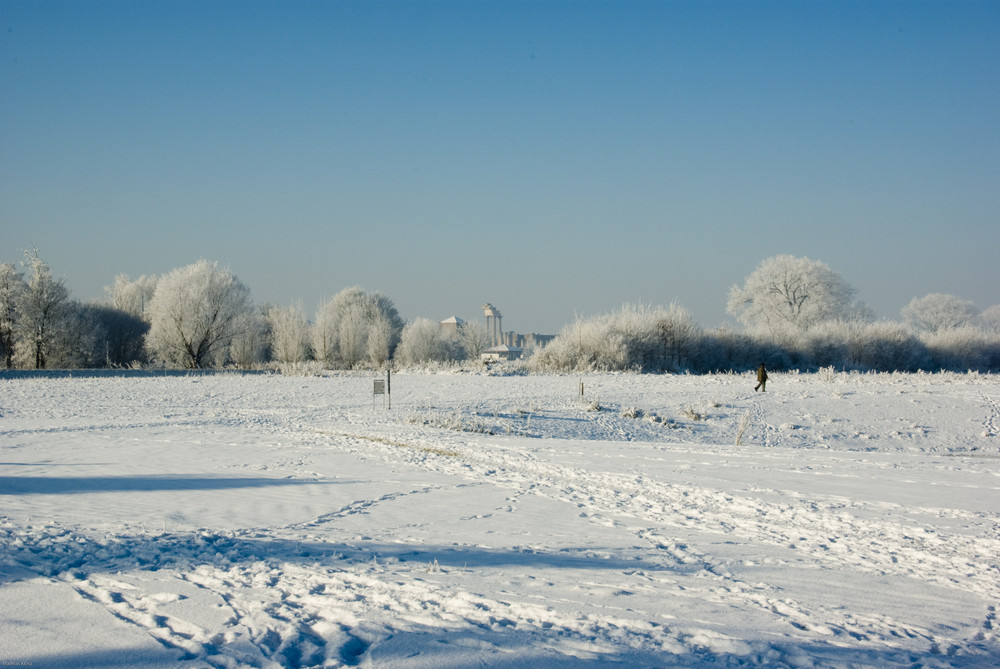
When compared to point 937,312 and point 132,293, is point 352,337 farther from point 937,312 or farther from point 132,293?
point 937,312

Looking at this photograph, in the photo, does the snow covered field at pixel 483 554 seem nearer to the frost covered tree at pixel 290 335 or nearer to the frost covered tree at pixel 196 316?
the frost covered tree at pixel 196 316

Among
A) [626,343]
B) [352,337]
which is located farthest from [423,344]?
[626,343]

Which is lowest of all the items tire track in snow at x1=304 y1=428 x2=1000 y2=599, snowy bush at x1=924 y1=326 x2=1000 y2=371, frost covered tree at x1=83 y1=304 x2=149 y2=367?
tire track in snow at x1=304 y1=428 x2=1000 y2=599

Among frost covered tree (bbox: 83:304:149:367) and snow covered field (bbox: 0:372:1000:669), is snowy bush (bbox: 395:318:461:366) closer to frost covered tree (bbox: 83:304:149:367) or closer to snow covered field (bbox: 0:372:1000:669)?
frost covered tree (bbox: 83:304:149:367)

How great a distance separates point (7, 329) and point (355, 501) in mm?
42469

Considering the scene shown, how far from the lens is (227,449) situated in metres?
11.7

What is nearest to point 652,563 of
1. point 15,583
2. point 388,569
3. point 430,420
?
point 388,569

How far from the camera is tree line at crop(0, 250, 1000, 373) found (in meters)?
40.3

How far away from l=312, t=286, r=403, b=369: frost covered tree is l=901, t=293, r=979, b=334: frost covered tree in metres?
53.8

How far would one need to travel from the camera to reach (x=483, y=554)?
18.1 feet

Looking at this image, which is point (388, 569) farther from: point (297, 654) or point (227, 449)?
point (227, 449)

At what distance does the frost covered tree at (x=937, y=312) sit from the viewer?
70000 millimetres

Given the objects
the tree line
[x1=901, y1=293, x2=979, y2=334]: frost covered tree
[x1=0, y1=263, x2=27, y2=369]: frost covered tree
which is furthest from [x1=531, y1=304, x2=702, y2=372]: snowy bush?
[x1=901, y1=293, x2=979, y2=334]: frost covered tree

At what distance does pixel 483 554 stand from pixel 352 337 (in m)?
53.7
